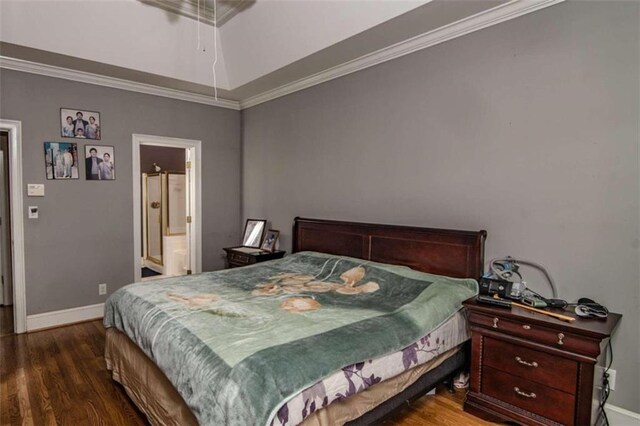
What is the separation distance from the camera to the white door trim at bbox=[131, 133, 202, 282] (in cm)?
428

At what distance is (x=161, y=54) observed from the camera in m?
3.76

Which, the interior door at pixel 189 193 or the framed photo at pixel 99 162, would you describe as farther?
the interior door at pixel 189 193

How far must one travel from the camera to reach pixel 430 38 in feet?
9.56

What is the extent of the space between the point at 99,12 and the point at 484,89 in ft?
11.0

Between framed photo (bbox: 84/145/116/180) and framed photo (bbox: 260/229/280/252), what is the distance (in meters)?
1.90

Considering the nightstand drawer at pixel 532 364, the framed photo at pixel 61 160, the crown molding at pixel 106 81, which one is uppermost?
the crown molding at pixel 106 81

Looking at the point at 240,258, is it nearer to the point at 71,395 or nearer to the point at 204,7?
the point at 71,395

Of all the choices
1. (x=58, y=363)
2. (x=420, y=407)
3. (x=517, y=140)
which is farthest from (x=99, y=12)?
(x=420, y=407)

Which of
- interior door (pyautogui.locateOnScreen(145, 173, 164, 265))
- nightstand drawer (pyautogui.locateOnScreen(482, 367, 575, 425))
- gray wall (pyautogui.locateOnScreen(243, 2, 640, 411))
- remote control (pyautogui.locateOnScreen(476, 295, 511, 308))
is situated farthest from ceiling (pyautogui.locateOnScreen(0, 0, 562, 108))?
interior door (pyautogui.locateOnScreen(145, 173, 164, 265))

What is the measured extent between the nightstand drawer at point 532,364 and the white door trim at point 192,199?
12.5ft

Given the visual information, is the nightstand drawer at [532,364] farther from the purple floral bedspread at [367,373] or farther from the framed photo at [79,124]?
the framed photo at [79,124]

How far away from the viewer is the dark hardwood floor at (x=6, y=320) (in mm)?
3631

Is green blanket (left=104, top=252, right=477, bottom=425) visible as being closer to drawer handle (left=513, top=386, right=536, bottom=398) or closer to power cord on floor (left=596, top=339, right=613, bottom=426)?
drawer handle (left=513, top=386, right=536, bottom=398)

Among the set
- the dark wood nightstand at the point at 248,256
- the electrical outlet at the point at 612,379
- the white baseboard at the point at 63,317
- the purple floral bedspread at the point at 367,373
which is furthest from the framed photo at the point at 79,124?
the electrical outlet at the point at 612,379
